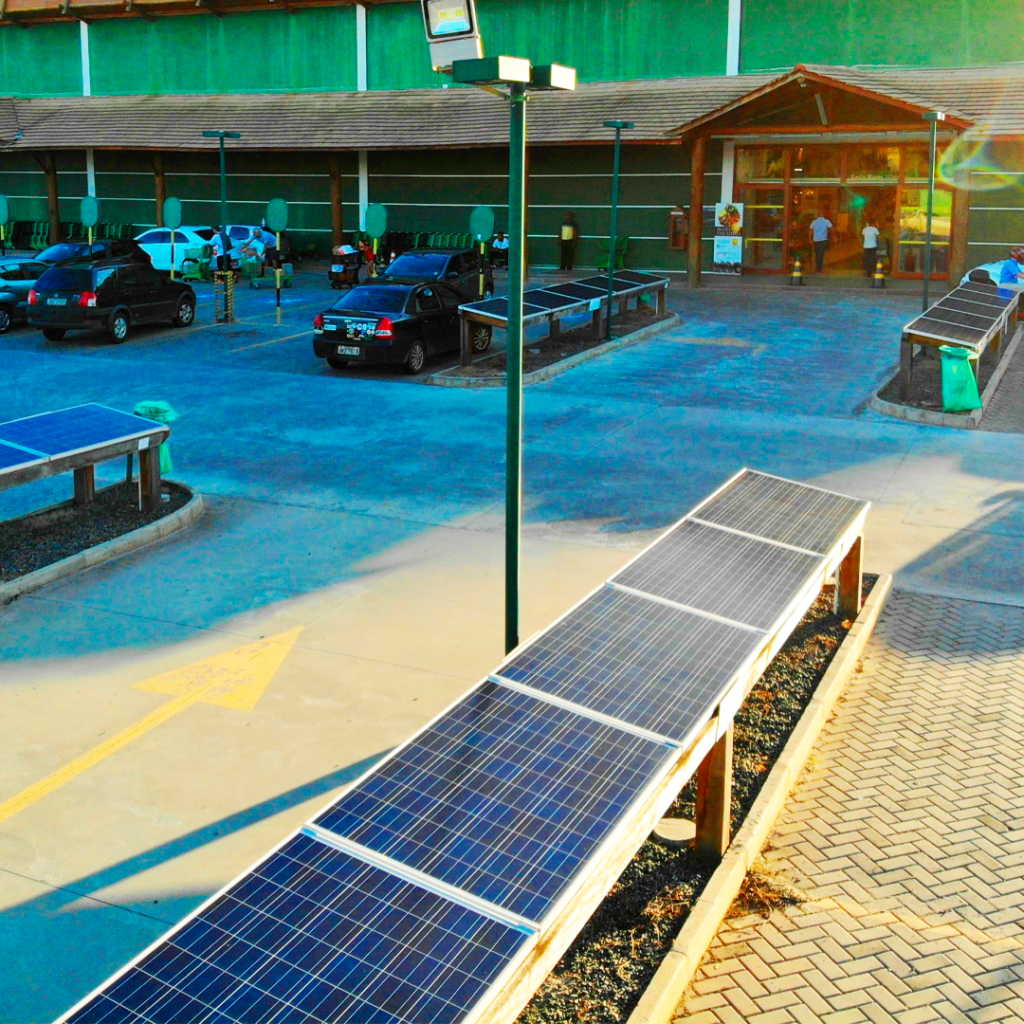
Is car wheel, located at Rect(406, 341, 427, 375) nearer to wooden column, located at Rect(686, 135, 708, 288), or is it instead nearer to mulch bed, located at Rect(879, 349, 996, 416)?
mulch bed, located at Rect(879, 349, 996, 416)

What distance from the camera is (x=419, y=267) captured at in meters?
23.4

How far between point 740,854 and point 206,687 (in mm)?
4079

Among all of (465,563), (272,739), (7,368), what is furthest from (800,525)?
(7,368)

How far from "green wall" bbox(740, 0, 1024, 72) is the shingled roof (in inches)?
20.7

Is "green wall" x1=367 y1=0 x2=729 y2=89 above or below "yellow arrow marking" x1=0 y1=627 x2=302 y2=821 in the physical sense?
above

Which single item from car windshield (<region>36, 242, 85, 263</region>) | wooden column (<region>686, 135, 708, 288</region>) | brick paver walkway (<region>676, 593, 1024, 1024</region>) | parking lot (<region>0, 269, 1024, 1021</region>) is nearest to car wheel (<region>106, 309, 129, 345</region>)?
parking lot (<region>0, 269, 1024, 1021</region>)

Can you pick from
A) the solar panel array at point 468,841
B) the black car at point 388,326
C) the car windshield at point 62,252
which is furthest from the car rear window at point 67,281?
the solar panel array at point 468,841

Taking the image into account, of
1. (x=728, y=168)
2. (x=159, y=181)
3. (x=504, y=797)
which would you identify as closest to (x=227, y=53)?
(x=159, y=181)

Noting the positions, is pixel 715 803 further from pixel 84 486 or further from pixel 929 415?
pixel 929 415

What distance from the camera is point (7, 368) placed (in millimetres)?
21250

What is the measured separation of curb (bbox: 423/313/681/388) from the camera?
19.8 metres

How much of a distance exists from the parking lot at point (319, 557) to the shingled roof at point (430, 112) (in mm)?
10219

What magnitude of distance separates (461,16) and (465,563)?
216 inches

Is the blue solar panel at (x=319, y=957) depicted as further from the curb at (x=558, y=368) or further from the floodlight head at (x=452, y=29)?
the curb at (x=558, y=368)
